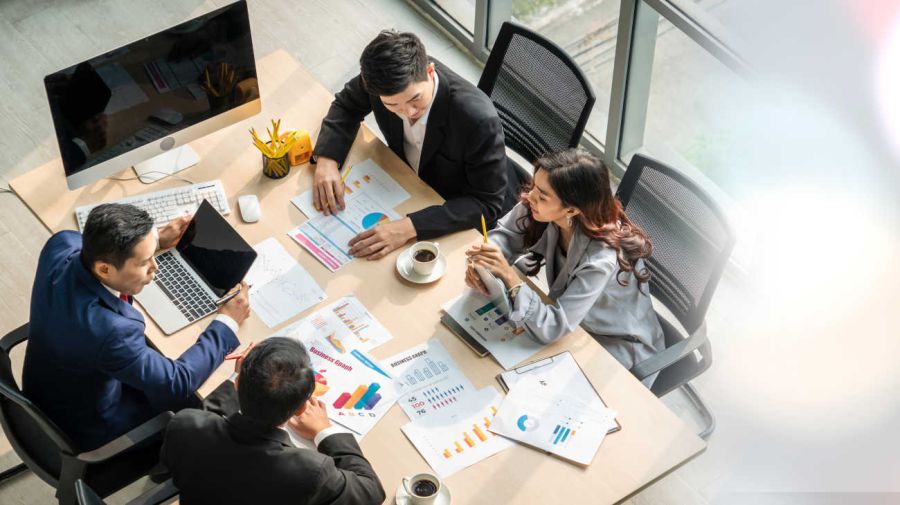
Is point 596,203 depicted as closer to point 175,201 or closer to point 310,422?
point 310,422

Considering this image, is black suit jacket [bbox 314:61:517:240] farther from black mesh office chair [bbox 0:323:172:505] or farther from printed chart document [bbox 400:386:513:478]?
black mesh office chair [bbox 0:323:172:505]

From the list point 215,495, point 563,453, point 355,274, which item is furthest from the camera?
point 355,274

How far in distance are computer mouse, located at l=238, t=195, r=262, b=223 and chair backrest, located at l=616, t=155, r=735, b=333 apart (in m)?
1.21

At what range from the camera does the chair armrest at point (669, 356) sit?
3.06m

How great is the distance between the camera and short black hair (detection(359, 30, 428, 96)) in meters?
3.14

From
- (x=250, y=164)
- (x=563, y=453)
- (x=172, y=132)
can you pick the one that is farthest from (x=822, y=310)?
(x=172, y=132)

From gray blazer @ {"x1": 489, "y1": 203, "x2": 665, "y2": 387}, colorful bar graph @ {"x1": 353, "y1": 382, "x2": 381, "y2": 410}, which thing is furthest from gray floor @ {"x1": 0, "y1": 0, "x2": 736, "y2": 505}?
colorful bar graph @ {"x1": 353, "y1": 382, "x2": 381, "y2": 410}

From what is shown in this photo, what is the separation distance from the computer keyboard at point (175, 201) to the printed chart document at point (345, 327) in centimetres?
55

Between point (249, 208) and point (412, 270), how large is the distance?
1.96ft

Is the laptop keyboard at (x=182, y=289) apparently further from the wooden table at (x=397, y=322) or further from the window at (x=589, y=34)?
the window at (x=589, y=34)

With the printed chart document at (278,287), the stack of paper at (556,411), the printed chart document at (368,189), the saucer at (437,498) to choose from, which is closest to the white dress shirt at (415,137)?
A: the printed chart document at (368,189)

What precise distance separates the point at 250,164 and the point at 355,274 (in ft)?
2.05

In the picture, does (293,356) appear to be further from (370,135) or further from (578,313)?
(370,135)

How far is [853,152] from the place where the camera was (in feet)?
12.8
